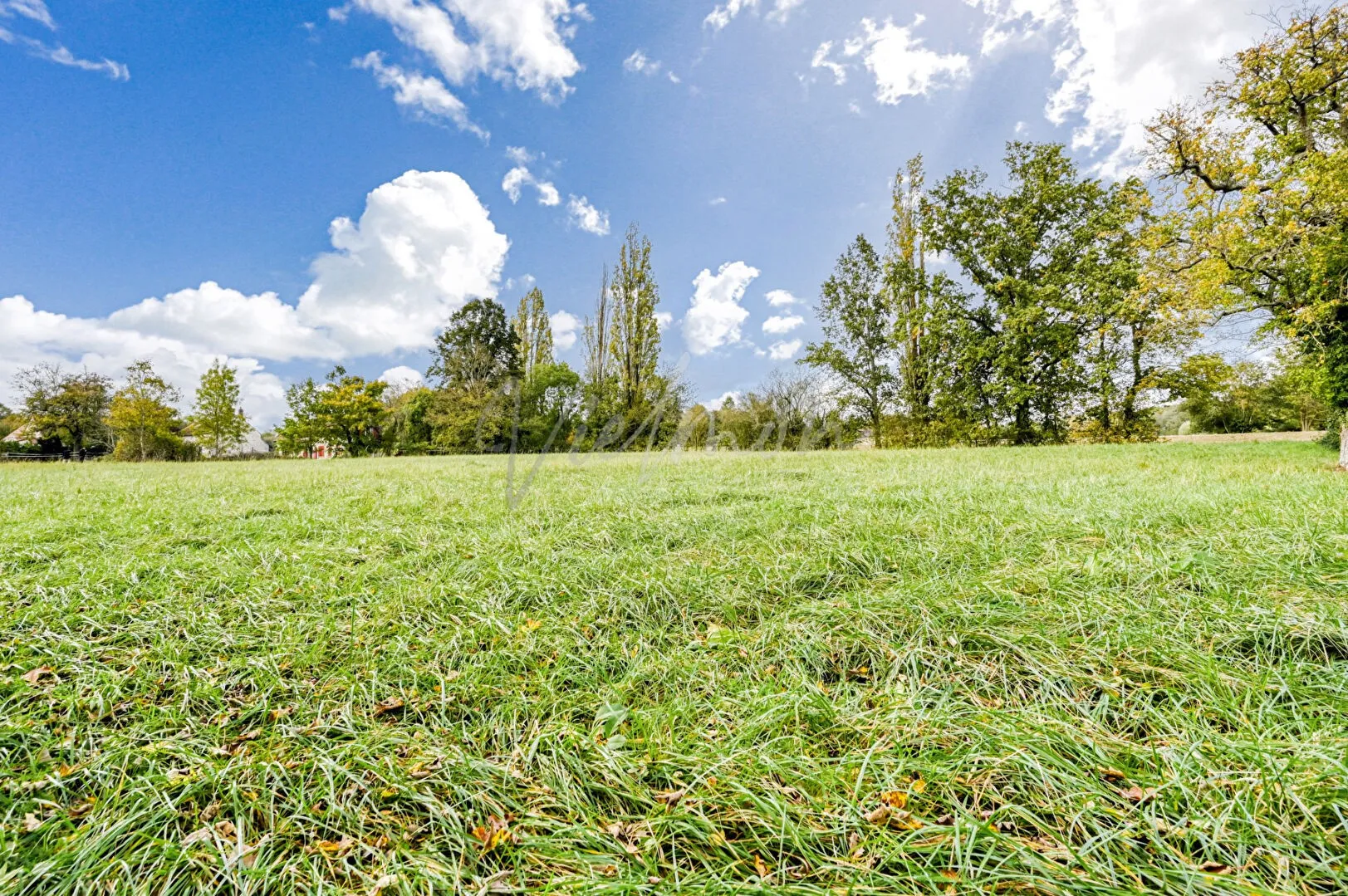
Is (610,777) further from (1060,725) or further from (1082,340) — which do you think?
(1082,340)

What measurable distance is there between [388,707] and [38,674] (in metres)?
1.55

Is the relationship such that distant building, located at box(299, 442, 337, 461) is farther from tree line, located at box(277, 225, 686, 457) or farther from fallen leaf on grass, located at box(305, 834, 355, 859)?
fallen leaf on grass, located at box(305, 834, 355, 859)

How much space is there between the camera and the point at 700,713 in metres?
1.73

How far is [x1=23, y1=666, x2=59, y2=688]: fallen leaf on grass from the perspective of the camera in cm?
196

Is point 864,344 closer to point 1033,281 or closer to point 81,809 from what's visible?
point 1033,281

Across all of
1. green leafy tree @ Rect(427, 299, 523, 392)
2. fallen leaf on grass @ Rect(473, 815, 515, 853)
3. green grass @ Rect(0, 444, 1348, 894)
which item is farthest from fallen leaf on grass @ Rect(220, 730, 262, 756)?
green leafy tree @ Rect(427, 299, 523, 392)

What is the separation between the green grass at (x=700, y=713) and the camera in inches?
45.8

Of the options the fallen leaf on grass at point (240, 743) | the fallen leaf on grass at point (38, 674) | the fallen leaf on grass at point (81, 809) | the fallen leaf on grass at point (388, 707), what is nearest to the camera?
the fallen leaf on grass at point (81, 809)

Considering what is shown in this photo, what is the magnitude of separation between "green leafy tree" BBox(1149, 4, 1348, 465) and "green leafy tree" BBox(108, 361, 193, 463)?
40.7 meters

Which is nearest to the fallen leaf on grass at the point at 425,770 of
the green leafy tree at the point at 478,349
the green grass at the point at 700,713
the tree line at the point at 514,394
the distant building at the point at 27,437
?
the green grass at the point at 700,713

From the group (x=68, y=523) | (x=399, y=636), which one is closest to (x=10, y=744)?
(x=399, y=636)

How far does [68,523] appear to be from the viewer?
14.4 feet

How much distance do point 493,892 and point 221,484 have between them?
9182 millimetres

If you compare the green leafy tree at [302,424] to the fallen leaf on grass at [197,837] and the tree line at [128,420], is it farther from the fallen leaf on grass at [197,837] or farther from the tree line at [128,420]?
the fallen leaf on grass at [197,837]
